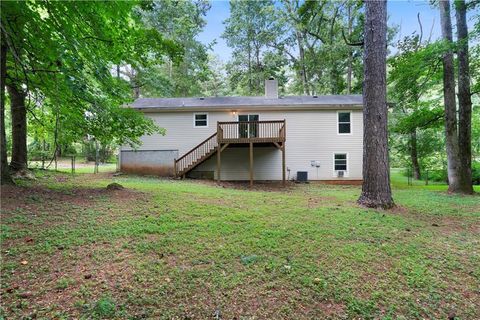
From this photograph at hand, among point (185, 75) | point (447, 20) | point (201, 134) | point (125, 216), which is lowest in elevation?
point (125, 216)

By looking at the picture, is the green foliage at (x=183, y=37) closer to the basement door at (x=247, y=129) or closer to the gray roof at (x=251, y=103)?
the gray roof at (x=251, y=103)

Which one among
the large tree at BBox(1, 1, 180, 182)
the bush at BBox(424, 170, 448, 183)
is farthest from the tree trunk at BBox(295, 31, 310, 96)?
the large tree at BBox(1, 1, 180, 182)

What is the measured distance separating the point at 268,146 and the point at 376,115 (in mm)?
8026

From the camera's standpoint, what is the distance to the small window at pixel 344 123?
14680 millimetres

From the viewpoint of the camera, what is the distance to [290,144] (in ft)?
48.5

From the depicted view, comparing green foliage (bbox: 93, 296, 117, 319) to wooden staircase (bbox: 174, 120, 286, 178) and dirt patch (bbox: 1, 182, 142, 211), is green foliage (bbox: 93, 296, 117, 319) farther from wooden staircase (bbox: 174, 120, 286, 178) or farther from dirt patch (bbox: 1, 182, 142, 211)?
wooden staircase (bbox: 174, 120, 286, 178)

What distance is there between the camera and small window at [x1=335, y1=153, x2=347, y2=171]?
1470 centimetres

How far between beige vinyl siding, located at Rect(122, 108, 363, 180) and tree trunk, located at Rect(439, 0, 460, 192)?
15.8ft

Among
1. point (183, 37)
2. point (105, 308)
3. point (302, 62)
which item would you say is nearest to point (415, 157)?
point (302, 62)

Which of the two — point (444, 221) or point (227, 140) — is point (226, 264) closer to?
point (444, 221)

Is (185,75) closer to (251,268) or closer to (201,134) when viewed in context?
(201,134)

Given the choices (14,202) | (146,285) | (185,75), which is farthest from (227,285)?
(185,75)

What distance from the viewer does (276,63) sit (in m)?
26.7

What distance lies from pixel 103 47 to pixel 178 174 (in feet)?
29.2
